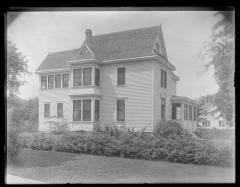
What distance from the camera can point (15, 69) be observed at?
9.81 metres

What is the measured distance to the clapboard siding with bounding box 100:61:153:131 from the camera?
1045 cm

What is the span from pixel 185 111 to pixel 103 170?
3.33m

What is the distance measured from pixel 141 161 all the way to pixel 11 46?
19.0 ft

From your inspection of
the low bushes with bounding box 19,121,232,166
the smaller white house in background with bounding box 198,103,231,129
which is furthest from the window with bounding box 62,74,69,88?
the smaller white house in background with bounding box 198,103,231,129

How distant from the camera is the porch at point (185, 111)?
9.56m

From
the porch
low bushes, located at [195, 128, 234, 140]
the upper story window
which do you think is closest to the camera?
low bushes, located at [195, 128, 234, 140]

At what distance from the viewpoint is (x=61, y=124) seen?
10664 millimetres

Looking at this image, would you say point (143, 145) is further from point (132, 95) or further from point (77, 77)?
point (77, 77)

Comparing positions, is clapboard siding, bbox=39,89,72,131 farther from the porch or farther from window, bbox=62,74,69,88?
the porch

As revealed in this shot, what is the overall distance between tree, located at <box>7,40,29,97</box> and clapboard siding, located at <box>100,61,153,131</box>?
3.13 meters

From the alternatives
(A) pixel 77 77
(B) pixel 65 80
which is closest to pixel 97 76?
(A) pixel 77 77

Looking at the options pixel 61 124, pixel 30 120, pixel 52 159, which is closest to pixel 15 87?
pixel 30 120

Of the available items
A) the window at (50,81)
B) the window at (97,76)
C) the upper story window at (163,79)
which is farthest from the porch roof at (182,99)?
the window at (50,81)
